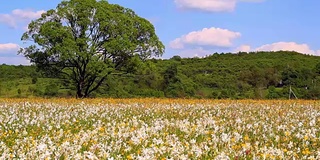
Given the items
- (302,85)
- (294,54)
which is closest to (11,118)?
(302,85)

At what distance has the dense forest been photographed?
38.9m

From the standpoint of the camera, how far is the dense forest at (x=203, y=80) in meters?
38.9

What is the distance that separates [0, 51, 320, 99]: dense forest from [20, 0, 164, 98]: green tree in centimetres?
168

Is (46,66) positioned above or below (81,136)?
above

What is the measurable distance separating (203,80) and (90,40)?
3480 cm

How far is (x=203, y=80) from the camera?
227 ft

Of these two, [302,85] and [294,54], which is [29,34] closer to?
[302,85]

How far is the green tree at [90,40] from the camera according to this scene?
1398 inches

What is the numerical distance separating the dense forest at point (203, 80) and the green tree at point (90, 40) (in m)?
1.68

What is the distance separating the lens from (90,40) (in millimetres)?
36688

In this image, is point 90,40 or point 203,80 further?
point 203,80

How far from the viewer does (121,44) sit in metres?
35.8

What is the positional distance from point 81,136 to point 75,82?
34140 mm

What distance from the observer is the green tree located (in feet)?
116
